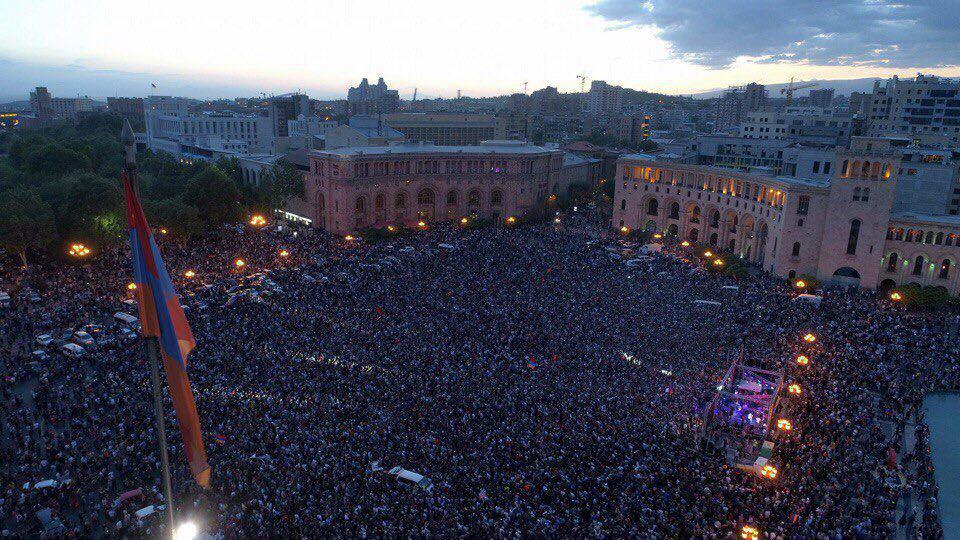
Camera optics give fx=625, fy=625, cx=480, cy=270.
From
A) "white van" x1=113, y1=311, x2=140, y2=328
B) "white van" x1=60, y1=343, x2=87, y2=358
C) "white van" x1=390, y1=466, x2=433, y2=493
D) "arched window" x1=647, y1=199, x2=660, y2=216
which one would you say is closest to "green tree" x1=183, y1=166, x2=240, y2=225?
"white van" x1=113, y1=311, x2=140, y2=328

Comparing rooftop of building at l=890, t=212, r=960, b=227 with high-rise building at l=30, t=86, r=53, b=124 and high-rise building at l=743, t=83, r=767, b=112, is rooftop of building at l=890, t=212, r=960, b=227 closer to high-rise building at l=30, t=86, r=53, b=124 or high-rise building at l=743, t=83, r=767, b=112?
high-rise building at l=743, t=83, r=767, b=112

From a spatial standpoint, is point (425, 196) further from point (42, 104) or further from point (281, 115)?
point (42, 104)

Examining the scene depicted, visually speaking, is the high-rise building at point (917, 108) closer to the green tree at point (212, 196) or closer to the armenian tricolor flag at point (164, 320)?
the green tree at point (212, 196)

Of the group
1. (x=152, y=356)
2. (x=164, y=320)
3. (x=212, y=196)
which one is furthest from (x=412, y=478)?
(x=212, y=196)

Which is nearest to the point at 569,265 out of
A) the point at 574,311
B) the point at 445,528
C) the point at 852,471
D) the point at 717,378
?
the point at 574,311

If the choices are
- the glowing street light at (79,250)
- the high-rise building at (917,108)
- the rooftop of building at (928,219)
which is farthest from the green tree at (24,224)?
the high-rise building at (917,108)

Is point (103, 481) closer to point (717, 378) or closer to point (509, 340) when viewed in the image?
point (509, 340)
